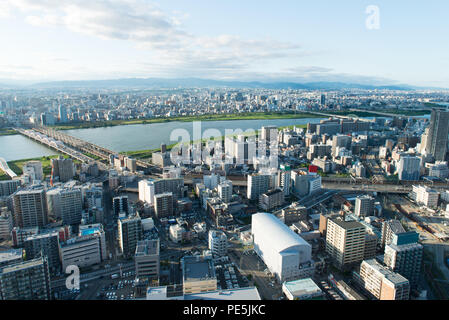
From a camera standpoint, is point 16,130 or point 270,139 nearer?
point 270,139

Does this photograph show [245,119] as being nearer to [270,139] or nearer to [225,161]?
[270,139]

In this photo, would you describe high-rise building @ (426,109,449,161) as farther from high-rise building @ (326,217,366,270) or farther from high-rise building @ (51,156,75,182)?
high-rise building @ (51,156,75,182)

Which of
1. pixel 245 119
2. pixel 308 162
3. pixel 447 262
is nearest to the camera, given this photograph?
pixel 447 262

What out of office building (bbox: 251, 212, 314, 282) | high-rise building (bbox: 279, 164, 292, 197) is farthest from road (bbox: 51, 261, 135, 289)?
high-rise building (bbox: 279, 164, 292, 197)

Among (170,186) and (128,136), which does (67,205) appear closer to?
(170,186)

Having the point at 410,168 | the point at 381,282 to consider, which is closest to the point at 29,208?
the point at 381,282

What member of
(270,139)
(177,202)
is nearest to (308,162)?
(270,139)
